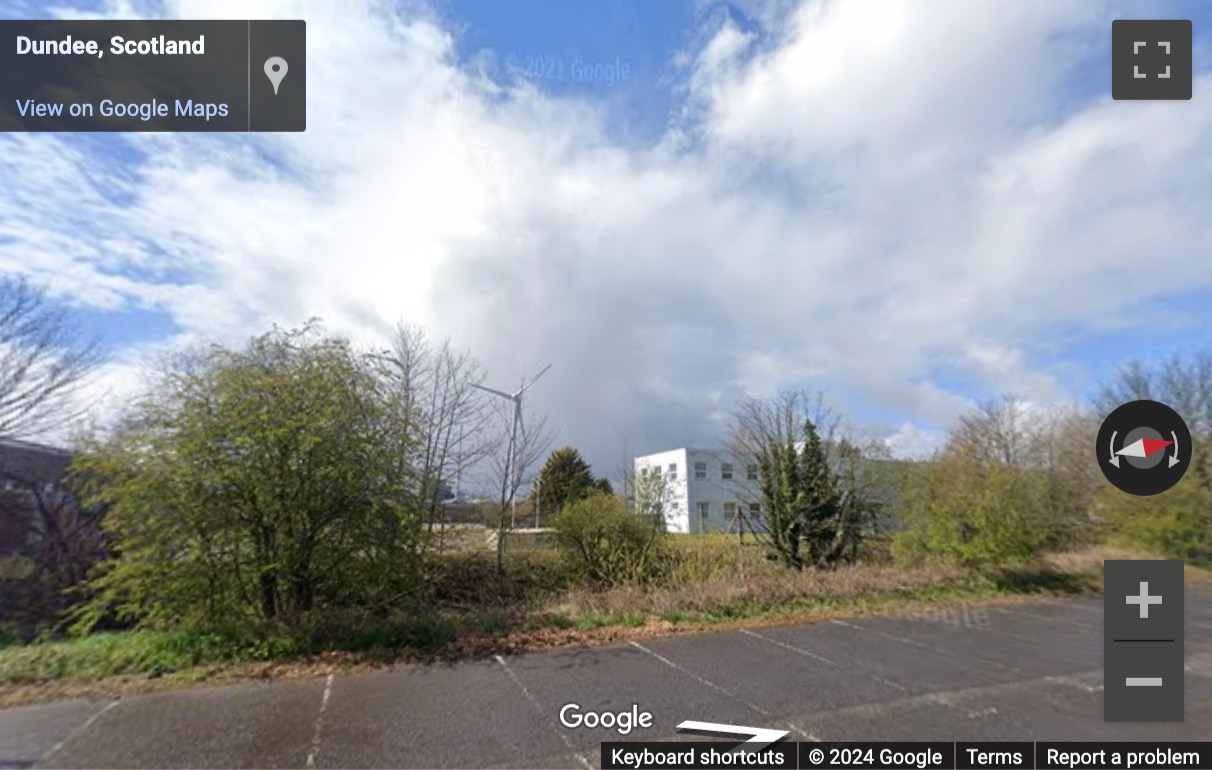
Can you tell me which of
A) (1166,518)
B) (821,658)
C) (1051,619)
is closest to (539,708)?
(821,658)

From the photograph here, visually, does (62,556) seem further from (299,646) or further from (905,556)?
(905,556)

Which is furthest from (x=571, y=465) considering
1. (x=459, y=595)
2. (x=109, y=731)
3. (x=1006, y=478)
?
(x=109, y=731)

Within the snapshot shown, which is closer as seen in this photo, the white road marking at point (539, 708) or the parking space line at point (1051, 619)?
the white road marking at point (539, 708)

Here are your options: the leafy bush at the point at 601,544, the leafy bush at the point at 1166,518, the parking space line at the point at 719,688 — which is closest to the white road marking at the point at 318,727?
the parking space line at the point at 719,688

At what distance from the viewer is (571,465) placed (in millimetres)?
29328

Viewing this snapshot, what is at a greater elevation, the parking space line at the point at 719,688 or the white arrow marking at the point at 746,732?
the white arrow marking at the point at 746,732

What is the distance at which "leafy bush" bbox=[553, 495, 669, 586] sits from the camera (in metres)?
12.3

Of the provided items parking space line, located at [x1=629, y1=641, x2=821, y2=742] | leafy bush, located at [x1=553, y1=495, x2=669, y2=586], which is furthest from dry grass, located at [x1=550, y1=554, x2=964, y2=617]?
parking space line, located at [x1=629, y1=641, x2=821, y2=742]

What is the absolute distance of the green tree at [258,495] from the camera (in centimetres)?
604

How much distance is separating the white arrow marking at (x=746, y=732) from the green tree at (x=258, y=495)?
13.6ft

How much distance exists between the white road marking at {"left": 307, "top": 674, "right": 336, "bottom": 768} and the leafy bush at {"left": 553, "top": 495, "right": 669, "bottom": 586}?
287 inches

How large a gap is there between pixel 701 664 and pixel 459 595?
6288mm

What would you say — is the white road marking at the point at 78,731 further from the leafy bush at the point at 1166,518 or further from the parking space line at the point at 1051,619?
the leafy bush at the point at 1166,518

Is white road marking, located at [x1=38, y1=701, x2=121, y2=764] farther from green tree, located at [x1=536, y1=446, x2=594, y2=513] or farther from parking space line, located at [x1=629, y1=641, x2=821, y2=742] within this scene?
green tree, located at [x1=536, y1=446, x2=594, y2=513]
